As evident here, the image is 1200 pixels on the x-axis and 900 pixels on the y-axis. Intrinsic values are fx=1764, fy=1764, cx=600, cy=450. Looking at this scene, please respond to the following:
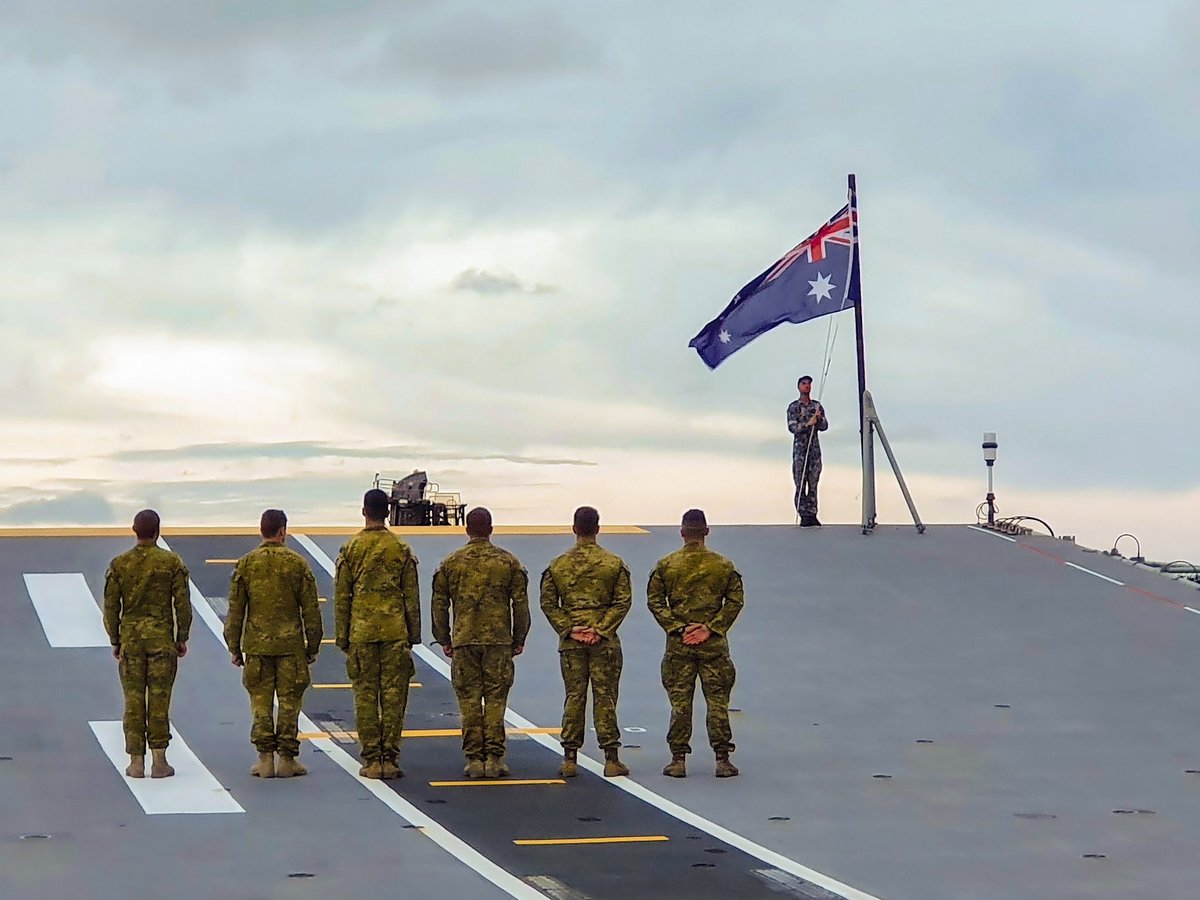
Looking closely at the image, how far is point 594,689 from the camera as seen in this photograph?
41.1ft

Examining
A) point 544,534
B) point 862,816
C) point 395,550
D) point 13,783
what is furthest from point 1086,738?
point 544,534

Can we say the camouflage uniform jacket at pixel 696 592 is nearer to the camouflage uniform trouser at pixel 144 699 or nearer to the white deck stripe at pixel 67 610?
the camouflage uniform trouser at pixel 144 699

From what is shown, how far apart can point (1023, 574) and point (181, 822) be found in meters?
14.1

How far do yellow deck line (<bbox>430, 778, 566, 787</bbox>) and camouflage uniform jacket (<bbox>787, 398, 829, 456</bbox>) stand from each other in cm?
1312

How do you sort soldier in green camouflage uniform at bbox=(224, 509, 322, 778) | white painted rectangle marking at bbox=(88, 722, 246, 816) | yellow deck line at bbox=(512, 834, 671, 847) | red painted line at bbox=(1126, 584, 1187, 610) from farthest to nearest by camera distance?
red painted line at bbox=(1126, 584, 1187, 610) < soldier in green camouflage uniform at bbox=(224, 509, 322, 778) < white painted rectangle marking at bbox=(88, 722, 246, 816) < yellow deck line at bbox=(512, 834, 671, 847)

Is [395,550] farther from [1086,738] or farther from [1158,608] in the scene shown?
[1158,608]

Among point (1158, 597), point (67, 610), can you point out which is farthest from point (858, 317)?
point (67, 610)

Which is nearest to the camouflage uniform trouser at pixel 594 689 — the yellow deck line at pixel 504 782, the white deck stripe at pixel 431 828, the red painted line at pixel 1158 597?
the yellow deck line at pixel 504 782

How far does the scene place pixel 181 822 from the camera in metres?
10.8

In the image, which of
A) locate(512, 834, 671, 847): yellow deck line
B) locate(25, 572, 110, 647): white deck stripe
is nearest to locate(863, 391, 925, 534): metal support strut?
locate(25, 572, 110, 647): white deck stripe

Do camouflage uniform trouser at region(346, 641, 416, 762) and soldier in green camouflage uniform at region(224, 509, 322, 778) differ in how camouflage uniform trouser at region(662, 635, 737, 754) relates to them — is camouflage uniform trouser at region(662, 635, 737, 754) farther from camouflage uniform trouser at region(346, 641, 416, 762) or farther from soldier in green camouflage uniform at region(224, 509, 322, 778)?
soldier in green camouflage uniform at region(224, 509, 322, 778)

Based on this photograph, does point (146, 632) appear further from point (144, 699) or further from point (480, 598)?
point (480, 598)

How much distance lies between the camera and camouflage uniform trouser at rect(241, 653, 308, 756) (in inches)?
479

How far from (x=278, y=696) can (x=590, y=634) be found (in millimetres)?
2210
